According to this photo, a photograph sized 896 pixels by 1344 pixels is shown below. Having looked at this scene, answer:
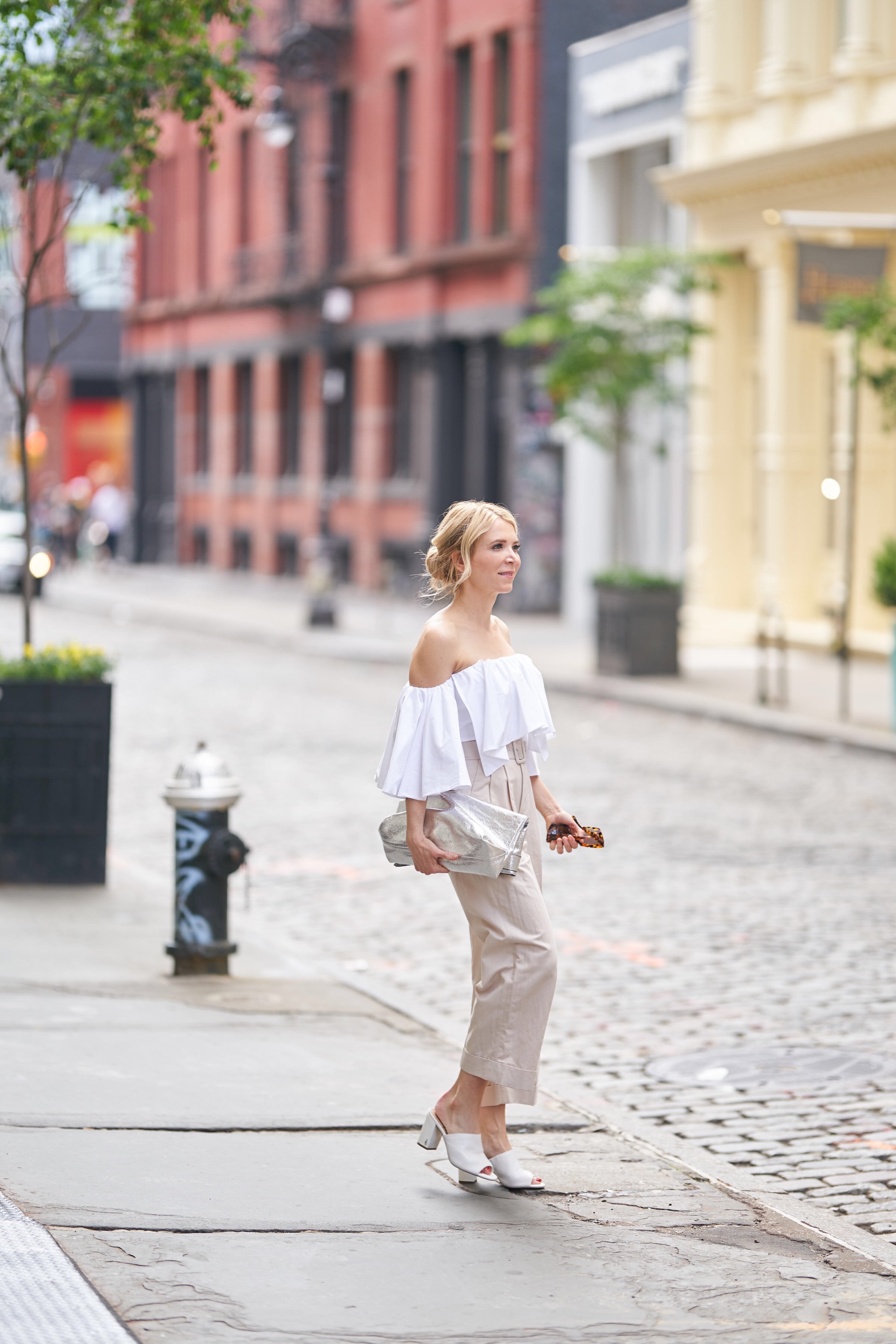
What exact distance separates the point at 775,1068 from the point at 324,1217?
245 cm

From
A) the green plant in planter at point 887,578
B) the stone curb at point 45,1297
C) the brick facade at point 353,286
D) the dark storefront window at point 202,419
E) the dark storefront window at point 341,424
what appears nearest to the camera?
the stone curb at point 45,1297

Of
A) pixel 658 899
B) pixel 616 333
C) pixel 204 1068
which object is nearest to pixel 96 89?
pixel 658 899

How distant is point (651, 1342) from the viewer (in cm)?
455

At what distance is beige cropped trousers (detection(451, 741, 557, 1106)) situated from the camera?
18.2ft

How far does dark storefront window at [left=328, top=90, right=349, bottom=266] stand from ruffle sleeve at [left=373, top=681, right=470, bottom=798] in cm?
3295

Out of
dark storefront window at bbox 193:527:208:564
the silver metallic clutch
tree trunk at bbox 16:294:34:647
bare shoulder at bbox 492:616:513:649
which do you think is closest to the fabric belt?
the silver metallic clutch

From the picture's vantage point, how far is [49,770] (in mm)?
9711

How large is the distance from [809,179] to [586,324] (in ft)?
11.6

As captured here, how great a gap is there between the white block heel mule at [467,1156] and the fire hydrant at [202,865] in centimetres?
262

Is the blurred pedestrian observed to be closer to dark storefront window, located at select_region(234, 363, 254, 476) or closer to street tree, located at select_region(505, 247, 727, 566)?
dark storefront window, located at select_region(234, 363, 254, 476)

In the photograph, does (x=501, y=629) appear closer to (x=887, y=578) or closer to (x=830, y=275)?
(x=887, y=578)

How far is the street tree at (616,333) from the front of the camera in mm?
22516

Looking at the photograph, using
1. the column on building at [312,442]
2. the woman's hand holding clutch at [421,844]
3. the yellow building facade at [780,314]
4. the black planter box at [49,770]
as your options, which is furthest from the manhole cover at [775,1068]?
the column on building at [312,442]

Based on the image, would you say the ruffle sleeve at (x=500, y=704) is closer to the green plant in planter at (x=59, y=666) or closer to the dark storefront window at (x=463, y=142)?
the green plant in planter at (x=59, y=666)
